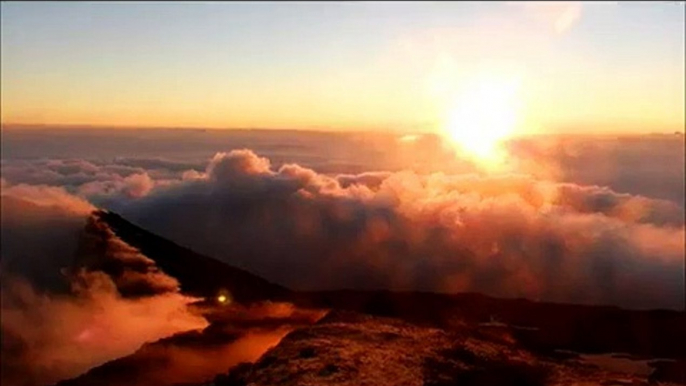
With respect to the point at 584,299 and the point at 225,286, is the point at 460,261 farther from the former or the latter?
the point at 225,286

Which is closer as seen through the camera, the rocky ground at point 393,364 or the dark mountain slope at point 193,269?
the rocky ground at point 393,364

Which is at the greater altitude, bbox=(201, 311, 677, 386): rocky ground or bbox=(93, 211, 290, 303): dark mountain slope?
bbox=(201, 311, 677, 386): rocky ground

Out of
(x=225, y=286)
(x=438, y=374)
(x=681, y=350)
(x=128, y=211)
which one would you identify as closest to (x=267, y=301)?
(x=225, y=286)

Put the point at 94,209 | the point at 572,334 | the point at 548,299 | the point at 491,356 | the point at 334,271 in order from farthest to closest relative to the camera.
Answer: the point at 334,271
the point at 548,299
the point at 94,209
the point at 572,334
the point at 491,356

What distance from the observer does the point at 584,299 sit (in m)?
176

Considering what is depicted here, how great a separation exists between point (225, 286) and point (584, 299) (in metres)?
80.1

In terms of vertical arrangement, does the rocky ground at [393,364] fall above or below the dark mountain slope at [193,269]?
above

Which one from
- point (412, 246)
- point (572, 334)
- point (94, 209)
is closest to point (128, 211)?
point (94, 209)

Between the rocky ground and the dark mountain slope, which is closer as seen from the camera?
the rocky ground

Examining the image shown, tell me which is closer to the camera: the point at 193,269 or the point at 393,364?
the point at 393,364

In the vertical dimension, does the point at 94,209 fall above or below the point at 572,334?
above

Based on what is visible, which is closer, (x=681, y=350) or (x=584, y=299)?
(x=681, y=350)

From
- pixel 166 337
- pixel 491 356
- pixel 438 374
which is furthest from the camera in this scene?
pixel 166 337

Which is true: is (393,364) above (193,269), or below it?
above
